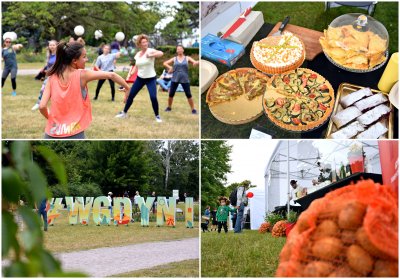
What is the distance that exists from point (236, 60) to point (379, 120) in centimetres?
103

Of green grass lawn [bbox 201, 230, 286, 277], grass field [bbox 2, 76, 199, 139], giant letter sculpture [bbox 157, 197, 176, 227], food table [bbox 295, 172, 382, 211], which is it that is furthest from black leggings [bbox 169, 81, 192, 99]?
food table [bbox 295, 172, 382, 211]

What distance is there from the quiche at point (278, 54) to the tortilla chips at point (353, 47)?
174mm

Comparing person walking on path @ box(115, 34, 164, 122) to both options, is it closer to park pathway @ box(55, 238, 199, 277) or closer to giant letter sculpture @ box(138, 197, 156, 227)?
giant letter sculpture @ box(138, 197, 156, 227)

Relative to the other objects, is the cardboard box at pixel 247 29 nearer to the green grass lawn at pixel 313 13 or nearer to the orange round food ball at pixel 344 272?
the green grass lawn at pixel 313 13

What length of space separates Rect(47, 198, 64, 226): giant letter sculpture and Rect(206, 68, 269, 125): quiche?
1.27 meters

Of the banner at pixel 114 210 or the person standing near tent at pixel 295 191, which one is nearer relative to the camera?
the person standing near tent at pixel 295 191

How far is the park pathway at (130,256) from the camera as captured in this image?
13.4 feet

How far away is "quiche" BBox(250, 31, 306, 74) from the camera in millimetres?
4078

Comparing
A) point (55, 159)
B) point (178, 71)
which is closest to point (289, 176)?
point (178, 71)

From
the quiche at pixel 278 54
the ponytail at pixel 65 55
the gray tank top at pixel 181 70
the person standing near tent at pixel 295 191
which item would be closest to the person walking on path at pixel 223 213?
the person standing near tent at pixel 295 191

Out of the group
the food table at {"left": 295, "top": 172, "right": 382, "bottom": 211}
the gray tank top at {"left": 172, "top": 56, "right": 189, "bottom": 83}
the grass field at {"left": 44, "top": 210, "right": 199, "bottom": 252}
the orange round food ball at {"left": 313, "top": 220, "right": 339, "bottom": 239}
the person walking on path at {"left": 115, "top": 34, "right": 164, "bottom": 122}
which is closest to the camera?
the orange round food ball at {"left": 313, "top": 220, "right": 339, "bottom": 239}

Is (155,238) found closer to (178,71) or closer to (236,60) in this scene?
(236,60)

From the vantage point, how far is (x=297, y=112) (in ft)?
12.7

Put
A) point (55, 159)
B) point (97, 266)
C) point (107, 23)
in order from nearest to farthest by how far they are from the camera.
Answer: point (55, 159)
point (97, 266)
point (107, 23)
